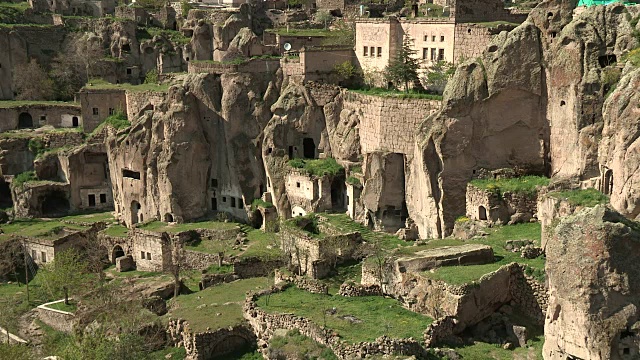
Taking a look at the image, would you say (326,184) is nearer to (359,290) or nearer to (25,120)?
(359,290)

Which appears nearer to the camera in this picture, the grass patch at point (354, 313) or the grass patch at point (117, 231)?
the grass patch at point (354, 313)

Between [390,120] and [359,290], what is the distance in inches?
455

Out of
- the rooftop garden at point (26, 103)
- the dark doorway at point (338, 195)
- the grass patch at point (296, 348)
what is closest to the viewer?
the grass patch at point (296, 348)

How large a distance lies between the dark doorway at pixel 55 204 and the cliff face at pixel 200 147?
520 centimetres

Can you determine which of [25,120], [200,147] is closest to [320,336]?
[200,147]

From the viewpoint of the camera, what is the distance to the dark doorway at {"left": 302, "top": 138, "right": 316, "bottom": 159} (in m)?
46.8

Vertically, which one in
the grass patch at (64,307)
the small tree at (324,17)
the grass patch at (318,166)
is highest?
the small tree at (324,17)

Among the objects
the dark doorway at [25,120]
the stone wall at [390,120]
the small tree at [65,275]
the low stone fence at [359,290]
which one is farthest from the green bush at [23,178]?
the low stone fence at [359,290]

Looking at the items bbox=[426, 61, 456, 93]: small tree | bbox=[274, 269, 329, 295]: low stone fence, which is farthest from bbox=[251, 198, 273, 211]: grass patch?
bbox=[274, 269, 329, 295]: low stone fence

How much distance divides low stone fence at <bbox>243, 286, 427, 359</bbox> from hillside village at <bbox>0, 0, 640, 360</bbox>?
76 mm

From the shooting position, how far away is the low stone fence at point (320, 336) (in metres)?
26.8

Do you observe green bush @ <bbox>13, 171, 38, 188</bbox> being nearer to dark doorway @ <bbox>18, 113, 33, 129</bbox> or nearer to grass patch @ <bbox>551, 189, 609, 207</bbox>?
dark doorway @ <bbox>18, 113, 33, 129</bbox>

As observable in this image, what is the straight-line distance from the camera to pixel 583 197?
31.8 metres

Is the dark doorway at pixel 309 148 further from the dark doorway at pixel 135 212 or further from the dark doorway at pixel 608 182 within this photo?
the dark doorway at pixel 608 182
